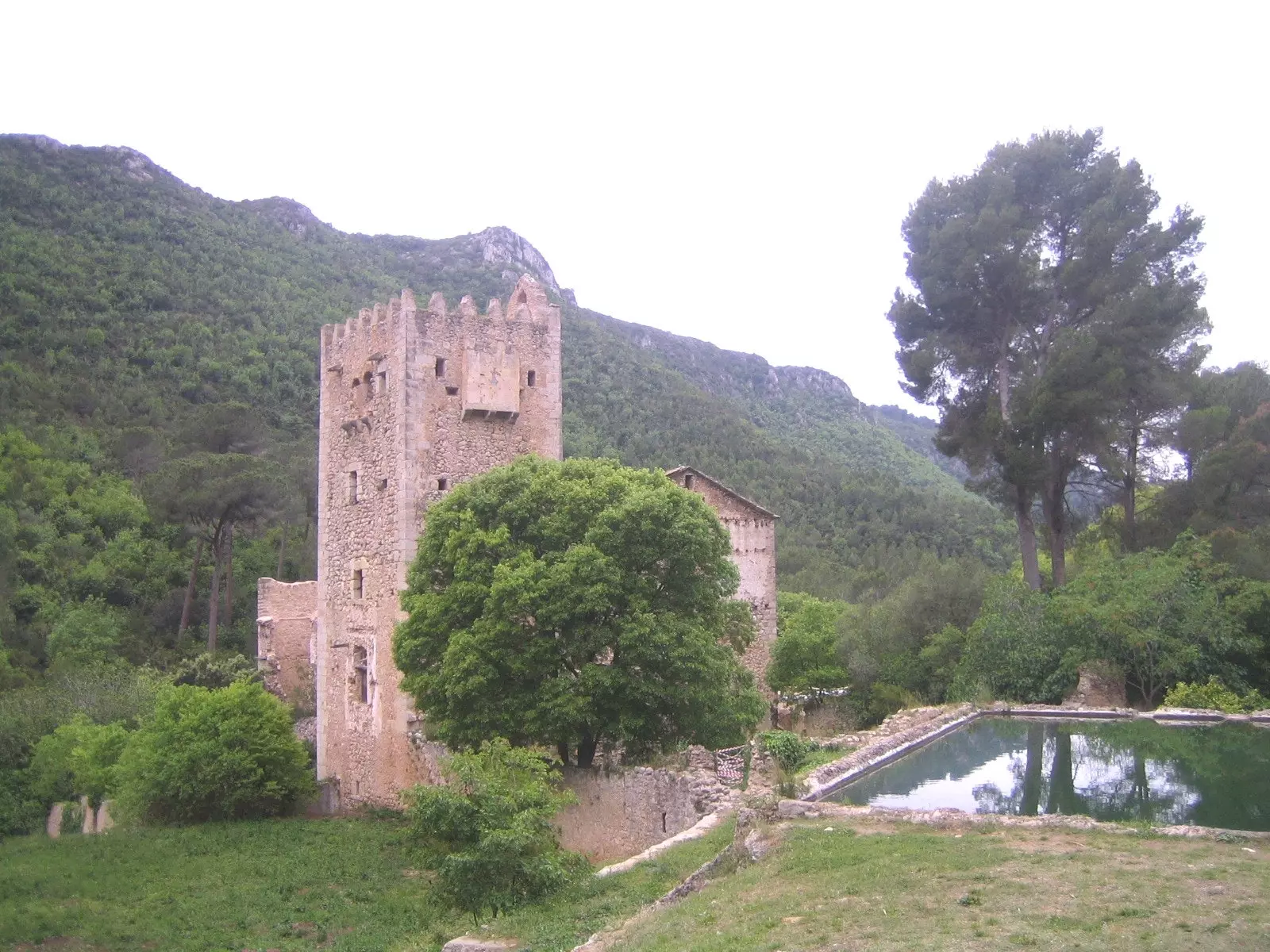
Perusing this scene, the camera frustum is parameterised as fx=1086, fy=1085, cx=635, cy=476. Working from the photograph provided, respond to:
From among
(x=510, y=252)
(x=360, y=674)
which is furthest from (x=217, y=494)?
(x=510, y=252)

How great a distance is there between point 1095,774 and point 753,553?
15982 mm

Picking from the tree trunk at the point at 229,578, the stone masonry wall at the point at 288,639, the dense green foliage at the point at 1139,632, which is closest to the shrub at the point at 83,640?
the tree trunk at the point at 229,578

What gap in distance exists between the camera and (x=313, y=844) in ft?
56.4

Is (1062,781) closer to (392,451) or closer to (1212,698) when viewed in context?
(1212,698)

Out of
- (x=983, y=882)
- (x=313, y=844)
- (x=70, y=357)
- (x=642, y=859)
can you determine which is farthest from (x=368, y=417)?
(x=70, y=357)

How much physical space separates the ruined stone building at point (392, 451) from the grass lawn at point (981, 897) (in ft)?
34.8

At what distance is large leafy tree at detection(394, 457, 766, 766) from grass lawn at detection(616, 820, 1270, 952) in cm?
569

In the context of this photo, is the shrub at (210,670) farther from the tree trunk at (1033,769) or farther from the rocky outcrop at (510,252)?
the rocky outcrop at (510,252)

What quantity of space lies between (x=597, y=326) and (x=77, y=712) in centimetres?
6305

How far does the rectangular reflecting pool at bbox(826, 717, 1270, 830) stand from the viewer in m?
10.8

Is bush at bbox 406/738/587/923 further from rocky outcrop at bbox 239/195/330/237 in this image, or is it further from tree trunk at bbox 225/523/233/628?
rocky outcrop at bbox 239/195/330/237

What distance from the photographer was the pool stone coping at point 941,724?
504 inches

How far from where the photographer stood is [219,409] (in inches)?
1721

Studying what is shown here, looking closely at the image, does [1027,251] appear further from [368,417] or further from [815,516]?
[815,516]
